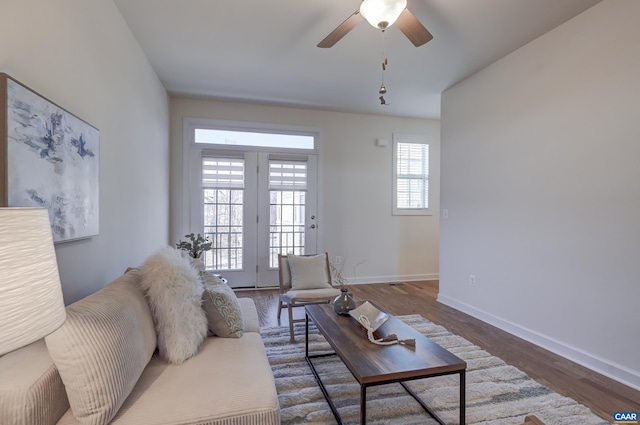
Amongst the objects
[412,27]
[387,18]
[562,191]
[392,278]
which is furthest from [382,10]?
[392,278]

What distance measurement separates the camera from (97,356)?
1.02 metres

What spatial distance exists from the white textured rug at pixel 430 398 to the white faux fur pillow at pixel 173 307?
69cm

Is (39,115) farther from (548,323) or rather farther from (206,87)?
(548,323)

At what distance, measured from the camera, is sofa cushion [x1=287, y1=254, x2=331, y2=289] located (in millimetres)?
3150

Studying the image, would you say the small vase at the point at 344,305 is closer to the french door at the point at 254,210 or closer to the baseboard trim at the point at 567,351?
the baseboard trim at the point at 567,351

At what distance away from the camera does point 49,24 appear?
144 cm

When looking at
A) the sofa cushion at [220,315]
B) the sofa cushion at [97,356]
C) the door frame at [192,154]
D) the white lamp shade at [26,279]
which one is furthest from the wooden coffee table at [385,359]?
the door frame at [192,154]

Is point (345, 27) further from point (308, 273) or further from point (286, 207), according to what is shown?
point (286, 207)

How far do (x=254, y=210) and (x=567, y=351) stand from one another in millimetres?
3777

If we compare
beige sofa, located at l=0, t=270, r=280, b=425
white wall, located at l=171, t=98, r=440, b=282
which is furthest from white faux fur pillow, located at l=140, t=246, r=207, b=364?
white wall, located at l=171, t=98, r=440, b=282

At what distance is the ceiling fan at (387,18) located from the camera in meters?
1.77

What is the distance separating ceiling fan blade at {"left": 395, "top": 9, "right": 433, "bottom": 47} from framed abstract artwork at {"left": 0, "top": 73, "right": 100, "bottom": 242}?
1953 mm

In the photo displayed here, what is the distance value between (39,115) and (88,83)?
0.61 m

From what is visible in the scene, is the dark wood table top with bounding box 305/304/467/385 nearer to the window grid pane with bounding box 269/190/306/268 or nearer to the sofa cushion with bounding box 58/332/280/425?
A: the sofa cushion with bounding box 58/332/280/425
